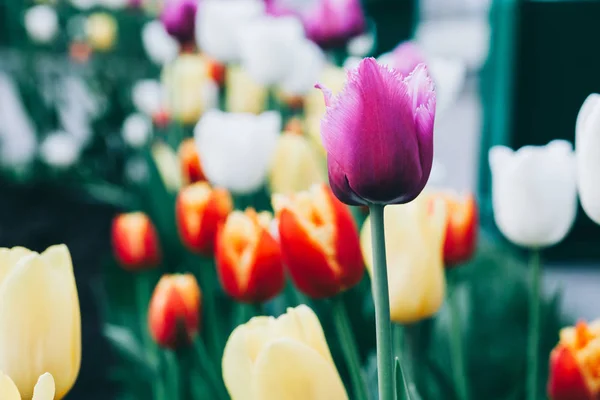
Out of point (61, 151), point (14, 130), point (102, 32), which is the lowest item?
point (14, 130)

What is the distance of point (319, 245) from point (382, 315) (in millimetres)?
106

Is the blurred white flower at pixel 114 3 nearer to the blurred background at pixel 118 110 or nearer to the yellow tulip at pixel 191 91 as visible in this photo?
the blurred background at pixel 118 110

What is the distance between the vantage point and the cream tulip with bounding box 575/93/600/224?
0.30 meters

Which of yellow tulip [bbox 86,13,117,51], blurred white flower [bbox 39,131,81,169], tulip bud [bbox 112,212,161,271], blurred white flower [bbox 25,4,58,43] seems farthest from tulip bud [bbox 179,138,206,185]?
blurred white flower [bbox 25,4,58,43]

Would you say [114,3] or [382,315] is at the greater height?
[382,315]

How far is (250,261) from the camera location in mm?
428

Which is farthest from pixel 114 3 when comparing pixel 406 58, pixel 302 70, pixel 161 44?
pixel 406 58

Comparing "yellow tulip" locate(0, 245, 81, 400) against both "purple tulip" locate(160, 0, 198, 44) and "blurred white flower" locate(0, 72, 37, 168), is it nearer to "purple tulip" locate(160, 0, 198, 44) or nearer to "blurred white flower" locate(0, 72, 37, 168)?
"purple tulip" locate(160, 0, 198, 44)

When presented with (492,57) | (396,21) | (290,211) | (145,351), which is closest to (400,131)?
(290,211)

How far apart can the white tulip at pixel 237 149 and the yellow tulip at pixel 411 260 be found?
236 millimetres

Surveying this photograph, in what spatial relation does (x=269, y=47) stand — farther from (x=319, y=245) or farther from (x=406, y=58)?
(x=319, y=245)

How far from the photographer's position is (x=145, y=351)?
697 mm

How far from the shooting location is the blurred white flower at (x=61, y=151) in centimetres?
214

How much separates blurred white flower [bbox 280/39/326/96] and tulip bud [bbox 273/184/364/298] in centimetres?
43
